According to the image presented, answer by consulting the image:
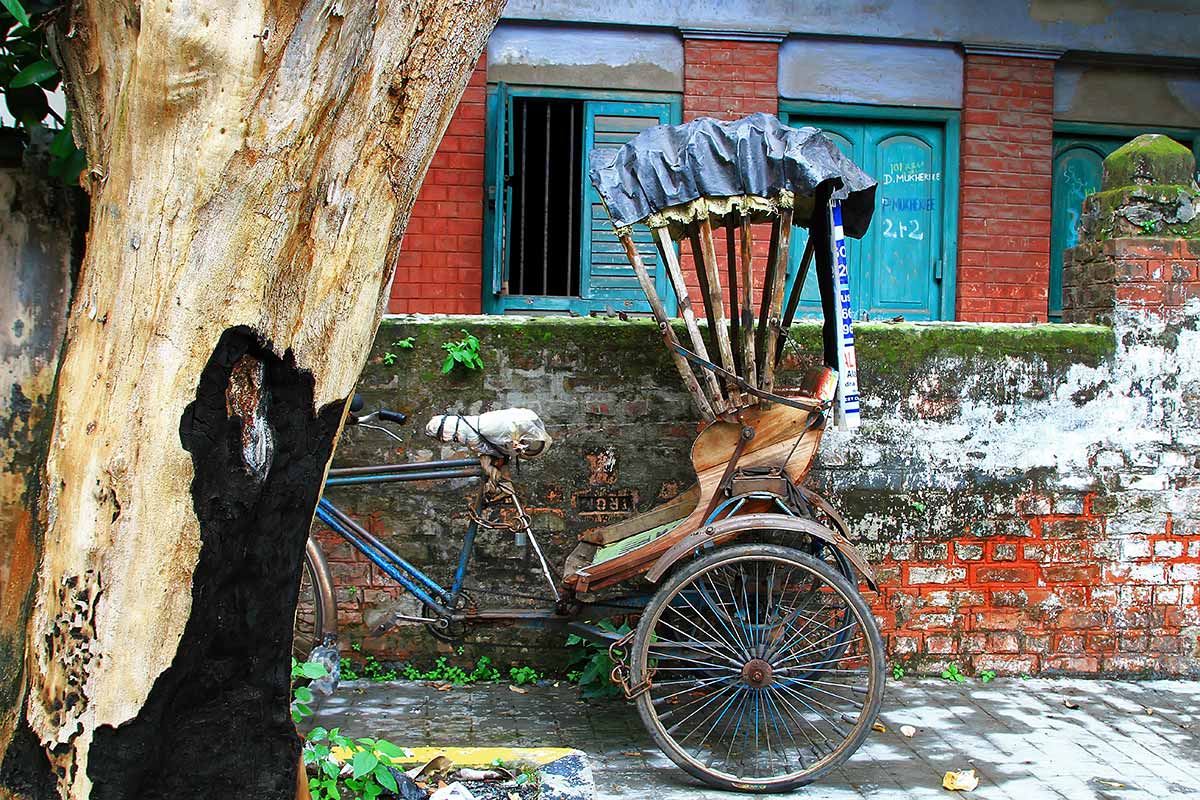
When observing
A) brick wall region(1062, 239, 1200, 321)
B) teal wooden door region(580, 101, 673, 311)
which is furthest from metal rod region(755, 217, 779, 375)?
teal wooden door region(580, 101, 673, 311)

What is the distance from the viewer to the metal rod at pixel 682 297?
15.1ft

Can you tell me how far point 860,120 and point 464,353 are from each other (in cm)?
471

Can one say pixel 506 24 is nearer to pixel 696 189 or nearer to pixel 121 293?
pixel 696 189

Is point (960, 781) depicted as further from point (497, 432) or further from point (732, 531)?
point (497, 432)

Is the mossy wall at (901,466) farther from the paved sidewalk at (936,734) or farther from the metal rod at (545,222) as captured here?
the metal rod at (545,222)

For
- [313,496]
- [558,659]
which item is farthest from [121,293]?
[558,659]

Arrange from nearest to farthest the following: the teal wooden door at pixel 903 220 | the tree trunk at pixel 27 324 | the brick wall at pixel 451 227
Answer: the tree trunk at pixel 27 324, the brick wall at pixel 451 227, the teal wooden door at pixel 903 220

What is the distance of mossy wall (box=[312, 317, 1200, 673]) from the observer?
18.6 feet

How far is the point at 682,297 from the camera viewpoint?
15.2ft

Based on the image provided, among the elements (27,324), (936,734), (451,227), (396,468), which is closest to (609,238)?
(451,227)

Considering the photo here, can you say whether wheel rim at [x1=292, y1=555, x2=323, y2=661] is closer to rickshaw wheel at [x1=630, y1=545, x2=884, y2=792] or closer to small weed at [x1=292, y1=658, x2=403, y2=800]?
small weed at [x1=292, y1=658, x2=403, y2=800]

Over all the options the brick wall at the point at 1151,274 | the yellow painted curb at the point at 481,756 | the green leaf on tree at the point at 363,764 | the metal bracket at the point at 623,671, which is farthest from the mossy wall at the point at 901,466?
the green leaf on tree at the point at 363,764

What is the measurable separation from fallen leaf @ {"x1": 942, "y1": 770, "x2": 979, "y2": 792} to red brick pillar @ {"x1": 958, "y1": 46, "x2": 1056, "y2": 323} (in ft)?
16.5

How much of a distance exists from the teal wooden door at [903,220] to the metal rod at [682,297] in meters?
4.49
